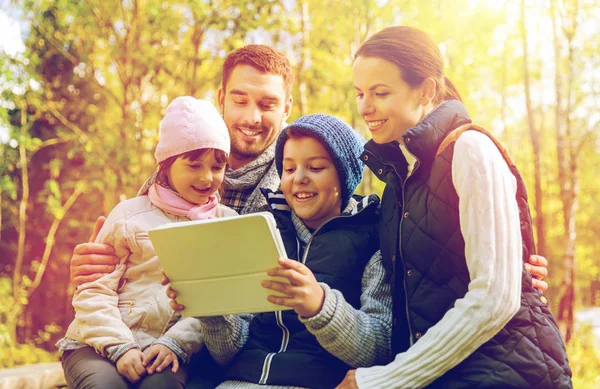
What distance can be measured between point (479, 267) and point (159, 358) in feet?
3.91

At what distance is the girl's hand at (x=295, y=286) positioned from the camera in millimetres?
1801

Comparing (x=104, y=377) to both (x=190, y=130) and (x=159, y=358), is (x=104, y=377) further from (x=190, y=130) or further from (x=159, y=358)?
(x=190, y=130)

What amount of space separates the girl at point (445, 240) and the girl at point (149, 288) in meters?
0.69

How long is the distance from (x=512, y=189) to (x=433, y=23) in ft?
26.4

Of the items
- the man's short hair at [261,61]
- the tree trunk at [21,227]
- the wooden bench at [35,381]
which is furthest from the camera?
the tree trunk at [21,227]

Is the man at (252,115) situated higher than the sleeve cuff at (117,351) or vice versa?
the man at (252,115)

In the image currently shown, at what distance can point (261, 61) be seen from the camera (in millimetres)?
3289

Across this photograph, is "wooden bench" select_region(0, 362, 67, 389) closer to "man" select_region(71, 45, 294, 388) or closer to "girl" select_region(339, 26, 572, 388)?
"man" select_region(71, 45, 294, 388)

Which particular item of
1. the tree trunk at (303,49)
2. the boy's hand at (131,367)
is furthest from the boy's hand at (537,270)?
the tree trunk at (303,49)

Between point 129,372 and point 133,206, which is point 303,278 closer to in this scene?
point 129,372

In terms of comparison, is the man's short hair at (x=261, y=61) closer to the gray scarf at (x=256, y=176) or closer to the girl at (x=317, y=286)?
the gray scarf at (x=256, y=176)

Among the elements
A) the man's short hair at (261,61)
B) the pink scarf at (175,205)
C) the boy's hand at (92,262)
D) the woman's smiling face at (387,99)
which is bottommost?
the boy's hand at (92,262)

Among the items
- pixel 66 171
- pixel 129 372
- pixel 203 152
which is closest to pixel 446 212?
pixel 203 152

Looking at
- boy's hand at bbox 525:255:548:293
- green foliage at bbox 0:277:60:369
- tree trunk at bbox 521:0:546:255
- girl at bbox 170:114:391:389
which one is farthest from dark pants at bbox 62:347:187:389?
tree trunk at bbox 521:0:546:255
